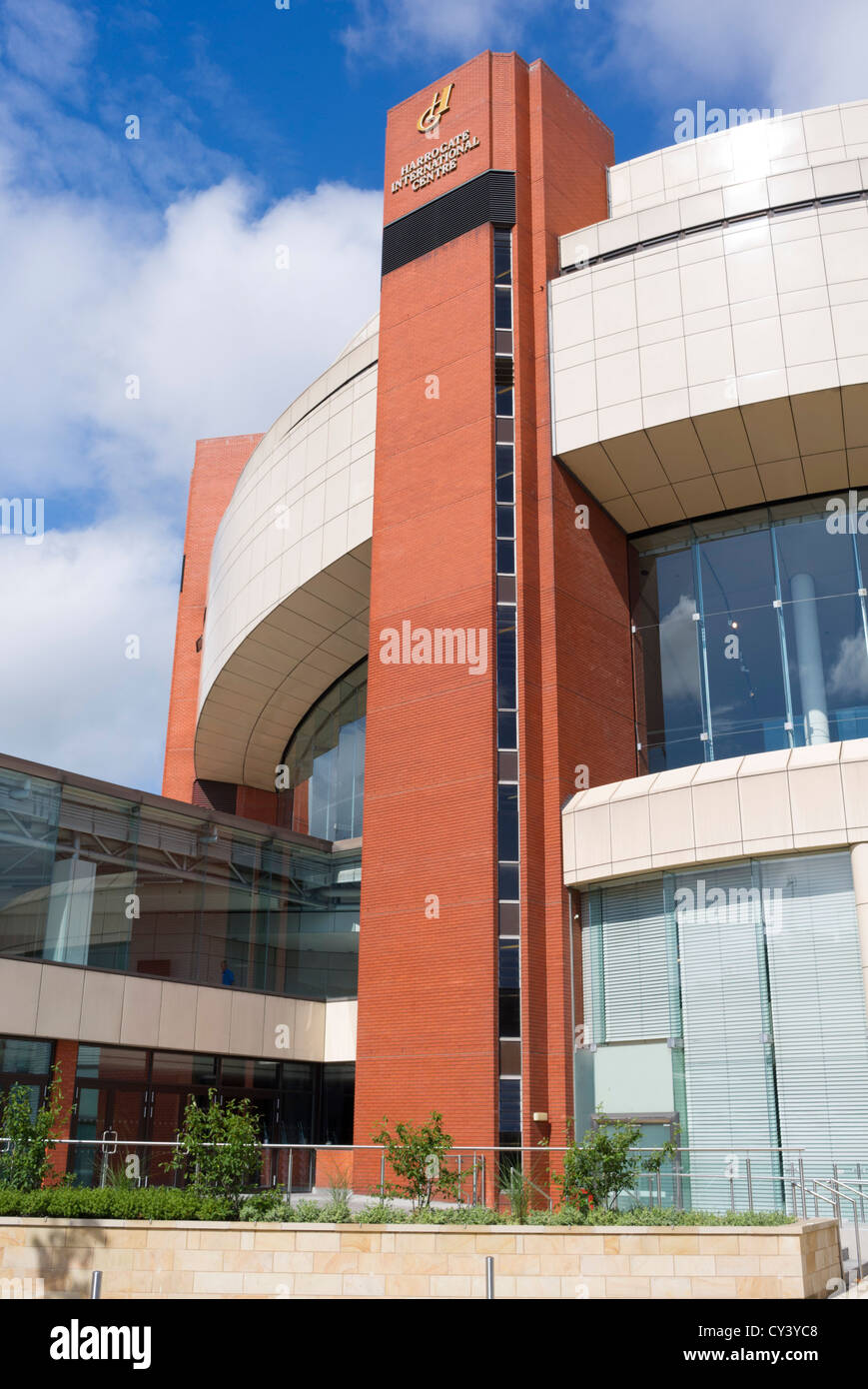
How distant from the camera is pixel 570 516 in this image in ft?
84.2

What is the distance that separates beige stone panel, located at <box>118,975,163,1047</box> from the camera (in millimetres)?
24109

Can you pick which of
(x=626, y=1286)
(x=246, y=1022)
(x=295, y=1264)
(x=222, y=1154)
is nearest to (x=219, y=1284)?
(x=295, y=1264)

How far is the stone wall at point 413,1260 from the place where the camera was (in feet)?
44.6

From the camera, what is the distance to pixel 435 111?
95.1 feet

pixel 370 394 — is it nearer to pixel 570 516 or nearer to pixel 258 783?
pixel 570 516

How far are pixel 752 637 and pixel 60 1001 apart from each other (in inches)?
588

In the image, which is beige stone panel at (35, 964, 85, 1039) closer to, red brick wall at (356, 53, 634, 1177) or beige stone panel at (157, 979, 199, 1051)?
beige stone panel at (157, 979, 199, 1051)

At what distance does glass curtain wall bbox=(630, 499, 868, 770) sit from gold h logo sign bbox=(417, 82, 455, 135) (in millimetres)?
11108

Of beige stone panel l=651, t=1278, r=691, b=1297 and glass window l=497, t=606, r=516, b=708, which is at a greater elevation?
glass window l=497, t=606, r=516, b=708

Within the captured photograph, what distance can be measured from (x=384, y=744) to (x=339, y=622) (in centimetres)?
793

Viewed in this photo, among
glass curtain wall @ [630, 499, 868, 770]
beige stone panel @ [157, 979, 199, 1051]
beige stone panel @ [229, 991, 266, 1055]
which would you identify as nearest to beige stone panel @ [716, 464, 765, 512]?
glass curtain wall @ [630, 499, 868, 770]

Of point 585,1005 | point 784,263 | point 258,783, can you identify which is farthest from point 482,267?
point 258,783

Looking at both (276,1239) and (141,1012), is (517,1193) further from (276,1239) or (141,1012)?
(141,1012)

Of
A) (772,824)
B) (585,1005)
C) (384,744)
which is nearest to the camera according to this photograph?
(772,824)
